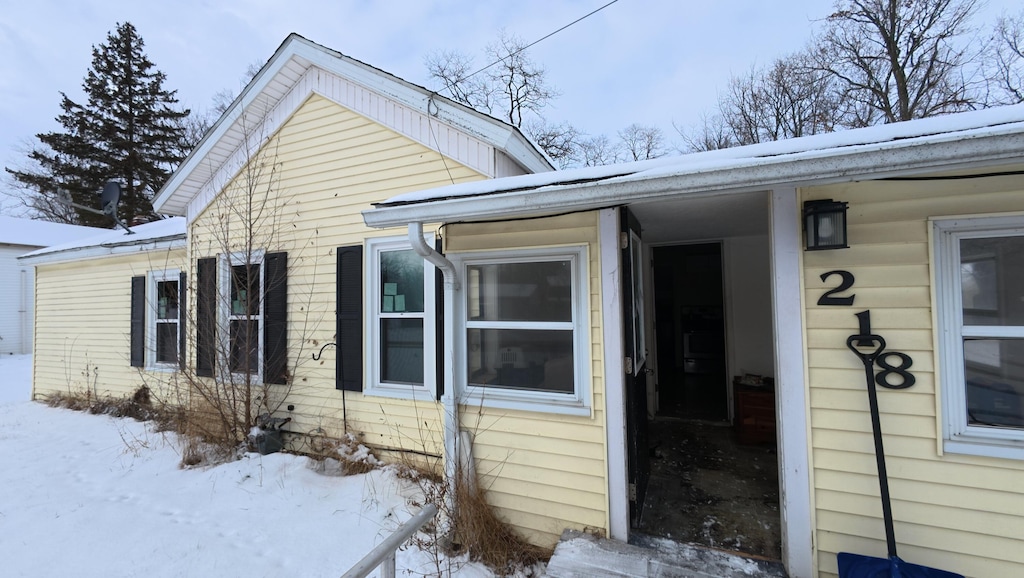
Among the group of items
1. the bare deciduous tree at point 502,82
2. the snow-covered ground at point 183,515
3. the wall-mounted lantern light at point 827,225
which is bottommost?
the snow-covered ground at point 183,515

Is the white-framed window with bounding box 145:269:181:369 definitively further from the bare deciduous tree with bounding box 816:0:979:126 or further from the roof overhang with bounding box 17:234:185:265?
the bare deciduous tree with bounding box 816:0:979:126

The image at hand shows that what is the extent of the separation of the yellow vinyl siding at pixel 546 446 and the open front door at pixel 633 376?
20 centimetres

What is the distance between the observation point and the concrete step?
2.28m

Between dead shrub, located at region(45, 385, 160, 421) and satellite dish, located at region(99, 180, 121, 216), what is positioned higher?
satellite dish, located at region(99, 180, 121, 216)

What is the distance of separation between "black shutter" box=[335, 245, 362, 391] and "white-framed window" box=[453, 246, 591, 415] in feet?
5.35

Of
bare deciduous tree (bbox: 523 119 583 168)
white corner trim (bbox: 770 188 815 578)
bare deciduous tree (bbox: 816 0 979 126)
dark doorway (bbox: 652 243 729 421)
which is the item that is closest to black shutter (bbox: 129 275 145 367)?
dark doorway (bbox: 652 243 729 421)

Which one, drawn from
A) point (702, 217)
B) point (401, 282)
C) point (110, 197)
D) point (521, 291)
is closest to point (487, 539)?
point (521, 291)

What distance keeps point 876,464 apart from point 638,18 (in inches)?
259

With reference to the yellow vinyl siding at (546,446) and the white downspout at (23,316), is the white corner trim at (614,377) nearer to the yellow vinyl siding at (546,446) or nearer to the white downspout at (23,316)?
the yellow vinyl siding at (546,446)

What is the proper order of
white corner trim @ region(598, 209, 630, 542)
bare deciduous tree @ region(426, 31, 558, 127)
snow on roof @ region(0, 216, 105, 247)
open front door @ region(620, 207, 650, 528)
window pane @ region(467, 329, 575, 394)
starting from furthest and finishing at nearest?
bare deciduous tree @ region(426, 31, 558, 127) < snow on roof @ region(0, 216, 105, 247) < window pane @ region(467, 329, 575, 394) < open front door @ region(620, 207, 650, 528) < white corner trim @ region(598, 209, 630, 542)

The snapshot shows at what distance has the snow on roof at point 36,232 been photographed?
46.2 feet

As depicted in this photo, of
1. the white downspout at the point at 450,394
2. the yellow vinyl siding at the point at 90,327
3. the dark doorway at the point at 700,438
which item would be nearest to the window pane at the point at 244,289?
the yellow vinyl siding at the point at 90,327

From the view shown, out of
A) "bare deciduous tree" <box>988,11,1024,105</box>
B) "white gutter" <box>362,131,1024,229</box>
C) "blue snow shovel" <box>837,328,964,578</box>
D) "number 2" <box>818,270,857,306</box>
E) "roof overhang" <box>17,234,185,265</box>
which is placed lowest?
"blue snow shovel" <box>837,328,964,578</box>

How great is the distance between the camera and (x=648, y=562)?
7.82 ft
